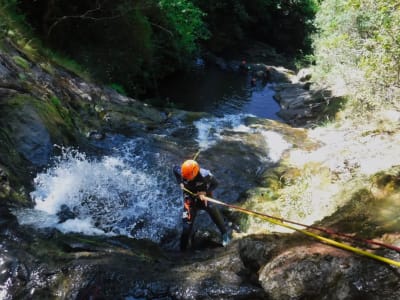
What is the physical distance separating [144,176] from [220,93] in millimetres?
12934

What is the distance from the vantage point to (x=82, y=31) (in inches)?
578

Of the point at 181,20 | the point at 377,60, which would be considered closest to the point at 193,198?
the point at 377,60

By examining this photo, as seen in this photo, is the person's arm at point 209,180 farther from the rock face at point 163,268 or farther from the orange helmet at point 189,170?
the rock face at point 163,268

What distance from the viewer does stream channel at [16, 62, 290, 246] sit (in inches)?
279

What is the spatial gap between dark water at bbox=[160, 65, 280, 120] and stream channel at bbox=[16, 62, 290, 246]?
4.84 metres

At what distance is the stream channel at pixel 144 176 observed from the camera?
7098 millimetres

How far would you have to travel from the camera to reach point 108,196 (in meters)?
7.93

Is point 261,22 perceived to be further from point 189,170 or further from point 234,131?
point 189,170

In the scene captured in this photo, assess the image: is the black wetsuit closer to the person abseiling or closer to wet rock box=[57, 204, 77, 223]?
the person abseiling

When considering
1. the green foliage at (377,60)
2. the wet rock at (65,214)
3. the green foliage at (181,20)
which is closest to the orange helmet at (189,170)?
the wet rock at (65,214)

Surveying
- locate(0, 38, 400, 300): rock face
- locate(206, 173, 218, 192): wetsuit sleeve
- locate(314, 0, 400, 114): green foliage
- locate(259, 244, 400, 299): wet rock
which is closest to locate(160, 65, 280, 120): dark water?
locate(314, 0, 400, 114): green foliage

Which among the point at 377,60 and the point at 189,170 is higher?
the point at 377,60

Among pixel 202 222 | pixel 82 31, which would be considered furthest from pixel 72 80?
pixel 202 222

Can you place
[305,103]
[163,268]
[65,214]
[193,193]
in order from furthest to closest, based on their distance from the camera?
[305,103], [65,214], [193,193], [163,268]
